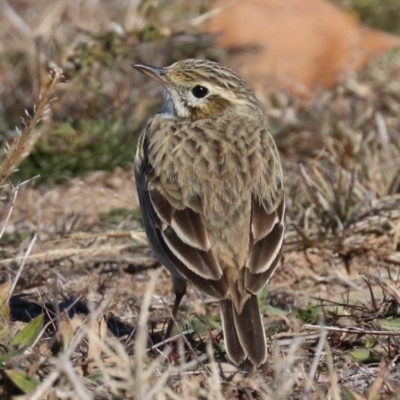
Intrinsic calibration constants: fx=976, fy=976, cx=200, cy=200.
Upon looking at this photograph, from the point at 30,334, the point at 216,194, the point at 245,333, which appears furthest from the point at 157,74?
the point at 30,334

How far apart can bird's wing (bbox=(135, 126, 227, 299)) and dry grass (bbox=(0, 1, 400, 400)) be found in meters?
0.28

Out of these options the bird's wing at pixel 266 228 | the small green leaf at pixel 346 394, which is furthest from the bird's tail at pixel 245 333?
the small green leaf at pixel 346 394

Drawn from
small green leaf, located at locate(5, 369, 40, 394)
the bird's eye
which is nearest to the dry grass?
small green leaf, located at locate(5, 369, 40, 394)

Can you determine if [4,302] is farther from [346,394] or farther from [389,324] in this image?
[389,324]

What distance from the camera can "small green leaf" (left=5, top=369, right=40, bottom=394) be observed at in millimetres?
3584

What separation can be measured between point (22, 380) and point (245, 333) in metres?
1.07

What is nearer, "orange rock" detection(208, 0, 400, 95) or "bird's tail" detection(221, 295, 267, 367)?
"bird's tail" detection(221, 295, 267, 367)

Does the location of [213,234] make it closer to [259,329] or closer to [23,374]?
[259,329]

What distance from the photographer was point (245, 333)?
4.24m

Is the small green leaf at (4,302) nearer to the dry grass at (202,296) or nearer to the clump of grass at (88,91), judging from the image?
the dry grass at (202,296)

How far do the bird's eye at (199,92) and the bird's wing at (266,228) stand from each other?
63 cm

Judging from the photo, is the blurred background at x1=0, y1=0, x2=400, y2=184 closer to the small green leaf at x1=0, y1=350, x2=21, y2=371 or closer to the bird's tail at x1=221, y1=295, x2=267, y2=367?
the bird's tail at x1=221, y1=295, x2=267, y2=367

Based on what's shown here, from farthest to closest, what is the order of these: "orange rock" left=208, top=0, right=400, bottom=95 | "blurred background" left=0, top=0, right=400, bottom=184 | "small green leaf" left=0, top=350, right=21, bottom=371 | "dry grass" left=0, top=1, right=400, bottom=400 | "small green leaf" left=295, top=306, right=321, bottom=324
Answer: "orange rock" left=208, top=0, right=400, bottom=95, "blurred background" left=0, top=0, right=400, bottom=184, "small green leaf" left=295, top=306, right=321, bottom=324, "small green leaf" left=0, top=350, right=21, bottom=371, "dry grass" left=0, top=1, right=400, bottom=400

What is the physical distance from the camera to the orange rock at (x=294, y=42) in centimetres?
972
